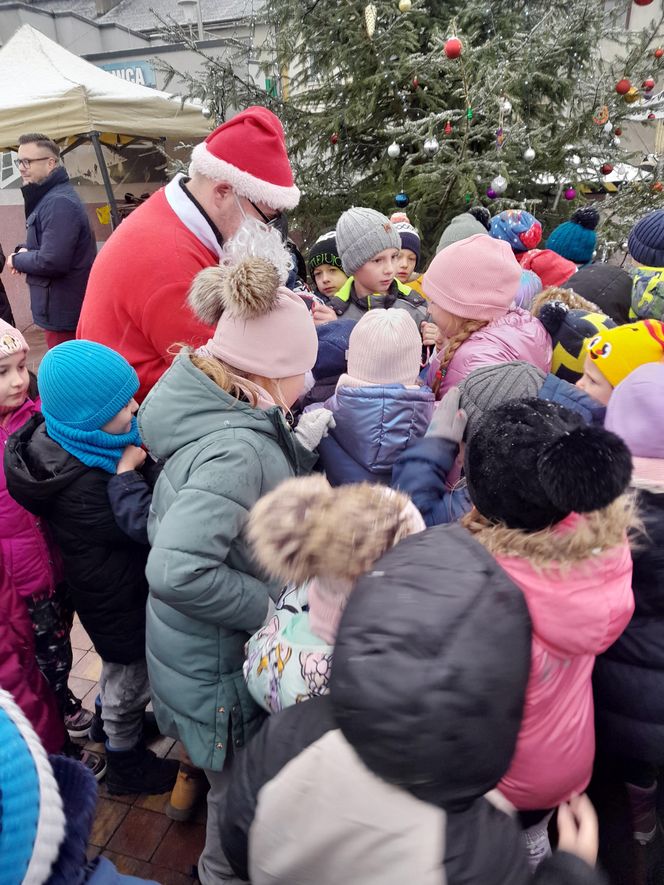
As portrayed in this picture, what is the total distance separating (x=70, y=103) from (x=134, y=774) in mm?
7272

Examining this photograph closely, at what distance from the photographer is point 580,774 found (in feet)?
4.86

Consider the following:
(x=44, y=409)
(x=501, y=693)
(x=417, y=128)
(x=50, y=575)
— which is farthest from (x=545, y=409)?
(x=417, y=128)

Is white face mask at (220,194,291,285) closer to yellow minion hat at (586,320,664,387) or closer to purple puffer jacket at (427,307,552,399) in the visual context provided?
purple puffer jacket at (427,307,552,399)

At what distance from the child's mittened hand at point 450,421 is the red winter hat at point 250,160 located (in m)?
1.28

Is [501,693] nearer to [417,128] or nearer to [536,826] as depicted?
[536,826]

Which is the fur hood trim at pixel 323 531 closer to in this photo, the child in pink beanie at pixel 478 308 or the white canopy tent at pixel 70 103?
the child in pink beanie at pixel 478 308

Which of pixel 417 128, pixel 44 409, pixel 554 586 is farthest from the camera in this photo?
pixel 417 128

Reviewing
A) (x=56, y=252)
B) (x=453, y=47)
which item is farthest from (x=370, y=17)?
(x=56, y=252)

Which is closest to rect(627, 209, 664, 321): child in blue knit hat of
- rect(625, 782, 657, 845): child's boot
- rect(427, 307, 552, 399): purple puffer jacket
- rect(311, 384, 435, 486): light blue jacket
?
rect(427, 307, 552, 399): purple puffer jacket

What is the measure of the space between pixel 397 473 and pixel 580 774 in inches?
35.7

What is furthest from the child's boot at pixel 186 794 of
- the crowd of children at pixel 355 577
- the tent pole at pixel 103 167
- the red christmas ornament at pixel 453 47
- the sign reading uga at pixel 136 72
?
the sign reading uga at pixel 136 72

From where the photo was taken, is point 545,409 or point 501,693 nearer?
point 501,693

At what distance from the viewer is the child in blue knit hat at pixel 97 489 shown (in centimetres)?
197

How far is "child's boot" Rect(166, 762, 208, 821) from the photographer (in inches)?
88.9
